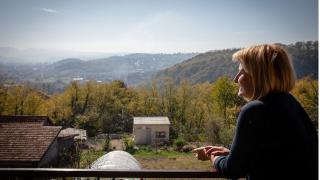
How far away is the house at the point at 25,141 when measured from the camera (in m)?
11.0

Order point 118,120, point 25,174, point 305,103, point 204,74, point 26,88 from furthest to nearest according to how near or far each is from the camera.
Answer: point 204,74 < point 118,120 < point 26,88 < point 305,103 < point 25,174

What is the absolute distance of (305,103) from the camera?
76.5 ft

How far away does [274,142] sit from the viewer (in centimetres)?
100

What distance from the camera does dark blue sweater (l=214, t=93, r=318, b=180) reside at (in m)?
1.00

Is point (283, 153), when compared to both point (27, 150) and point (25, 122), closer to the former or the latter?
point (27, 150)

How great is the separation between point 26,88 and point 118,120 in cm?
775

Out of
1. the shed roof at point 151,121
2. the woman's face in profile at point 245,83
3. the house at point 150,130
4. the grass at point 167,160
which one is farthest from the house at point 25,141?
the shed roof at point 151,121

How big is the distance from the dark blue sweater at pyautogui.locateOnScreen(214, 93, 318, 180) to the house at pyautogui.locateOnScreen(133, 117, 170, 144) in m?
24.5

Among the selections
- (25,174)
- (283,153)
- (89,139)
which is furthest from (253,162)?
(89,139)

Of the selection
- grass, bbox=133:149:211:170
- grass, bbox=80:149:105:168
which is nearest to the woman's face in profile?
grass, bbox=80:149:105:168

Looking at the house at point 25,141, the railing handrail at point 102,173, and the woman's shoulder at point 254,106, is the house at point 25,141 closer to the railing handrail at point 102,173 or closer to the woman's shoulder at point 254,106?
the railing handrail at point 102,173

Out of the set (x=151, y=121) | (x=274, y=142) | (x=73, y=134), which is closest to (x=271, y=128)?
(x=274, y=142)

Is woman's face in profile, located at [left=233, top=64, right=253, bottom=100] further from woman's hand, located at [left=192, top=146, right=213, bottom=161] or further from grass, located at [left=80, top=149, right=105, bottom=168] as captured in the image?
grass, located at [left=80, top=149, right=105, bottom=168]

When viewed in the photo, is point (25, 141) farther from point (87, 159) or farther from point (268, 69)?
point (268, 69)
